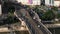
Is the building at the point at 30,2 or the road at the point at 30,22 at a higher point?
the building at the point at 30,2

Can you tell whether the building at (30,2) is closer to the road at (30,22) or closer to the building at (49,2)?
the building at (49,2)

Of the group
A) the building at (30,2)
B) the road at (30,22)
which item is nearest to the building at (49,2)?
the building at (30,2)

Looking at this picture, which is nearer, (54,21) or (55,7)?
(54,21)

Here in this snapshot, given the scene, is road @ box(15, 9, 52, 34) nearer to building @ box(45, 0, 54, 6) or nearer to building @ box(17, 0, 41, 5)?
building @ box(17, 0, 41, 5)

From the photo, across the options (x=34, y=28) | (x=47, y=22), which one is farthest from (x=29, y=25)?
(x=47, y=22)

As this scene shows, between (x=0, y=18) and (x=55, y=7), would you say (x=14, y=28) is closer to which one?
(x=0, y=18)

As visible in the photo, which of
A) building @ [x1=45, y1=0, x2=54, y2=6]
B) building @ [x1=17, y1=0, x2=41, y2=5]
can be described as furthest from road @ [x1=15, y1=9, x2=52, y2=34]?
building @ [x1=45, y1=0, x2=54, y2=6]

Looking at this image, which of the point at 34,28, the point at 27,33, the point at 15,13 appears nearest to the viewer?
the point at 34,28

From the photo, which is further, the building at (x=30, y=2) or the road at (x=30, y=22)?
the building at (x=30, y=2)
